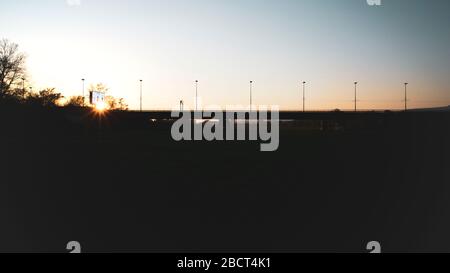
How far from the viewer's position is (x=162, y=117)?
84.5 m

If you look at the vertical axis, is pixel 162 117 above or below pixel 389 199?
above

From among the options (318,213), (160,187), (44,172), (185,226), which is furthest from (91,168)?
(318,213)

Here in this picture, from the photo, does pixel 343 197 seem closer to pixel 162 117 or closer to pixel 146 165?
pixel 146 165

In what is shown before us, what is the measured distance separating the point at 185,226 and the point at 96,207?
149 inches
